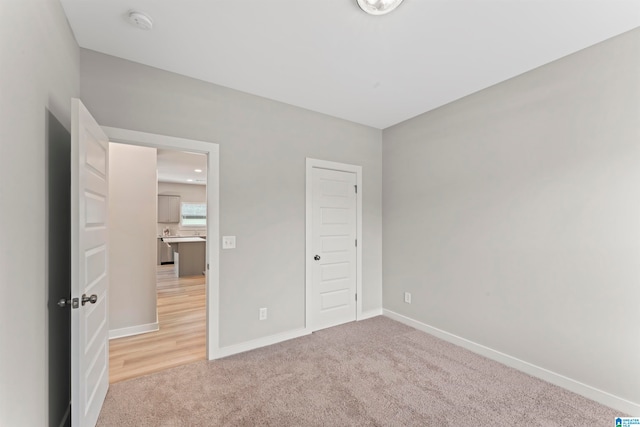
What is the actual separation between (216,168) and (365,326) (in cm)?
264

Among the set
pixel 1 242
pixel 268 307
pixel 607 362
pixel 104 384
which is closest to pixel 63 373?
pixel 104 384

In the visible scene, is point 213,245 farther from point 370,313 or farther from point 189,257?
point 189,257

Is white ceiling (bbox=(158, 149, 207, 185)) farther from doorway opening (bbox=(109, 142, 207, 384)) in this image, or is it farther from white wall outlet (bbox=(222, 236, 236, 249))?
white wall outlet (bbox=(222, 236, 236, 249))

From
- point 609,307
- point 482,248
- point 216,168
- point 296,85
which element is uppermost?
point 296,85

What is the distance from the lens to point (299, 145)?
328cm

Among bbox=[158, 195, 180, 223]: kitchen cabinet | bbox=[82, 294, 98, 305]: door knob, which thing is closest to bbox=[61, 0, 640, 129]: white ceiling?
bbox=[82, 294, 98, 305]: door knob

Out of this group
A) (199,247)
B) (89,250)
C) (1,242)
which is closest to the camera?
(1,242)

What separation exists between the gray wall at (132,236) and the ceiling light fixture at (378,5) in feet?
9.94

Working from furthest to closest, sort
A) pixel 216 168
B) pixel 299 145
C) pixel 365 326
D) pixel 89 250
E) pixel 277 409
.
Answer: pixel 365 326, pixel 299 145, pixel 216 168, pixel 277 409, pixel 89 250

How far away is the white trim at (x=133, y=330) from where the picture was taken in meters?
3.24

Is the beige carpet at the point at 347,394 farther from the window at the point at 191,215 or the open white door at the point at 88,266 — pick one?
the window at the point at 191,215

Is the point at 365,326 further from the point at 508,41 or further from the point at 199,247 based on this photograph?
the point at 199,247

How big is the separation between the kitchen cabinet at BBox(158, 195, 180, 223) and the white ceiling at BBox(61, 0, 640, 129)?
7.43 m

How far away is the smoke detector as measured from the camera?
180cm
